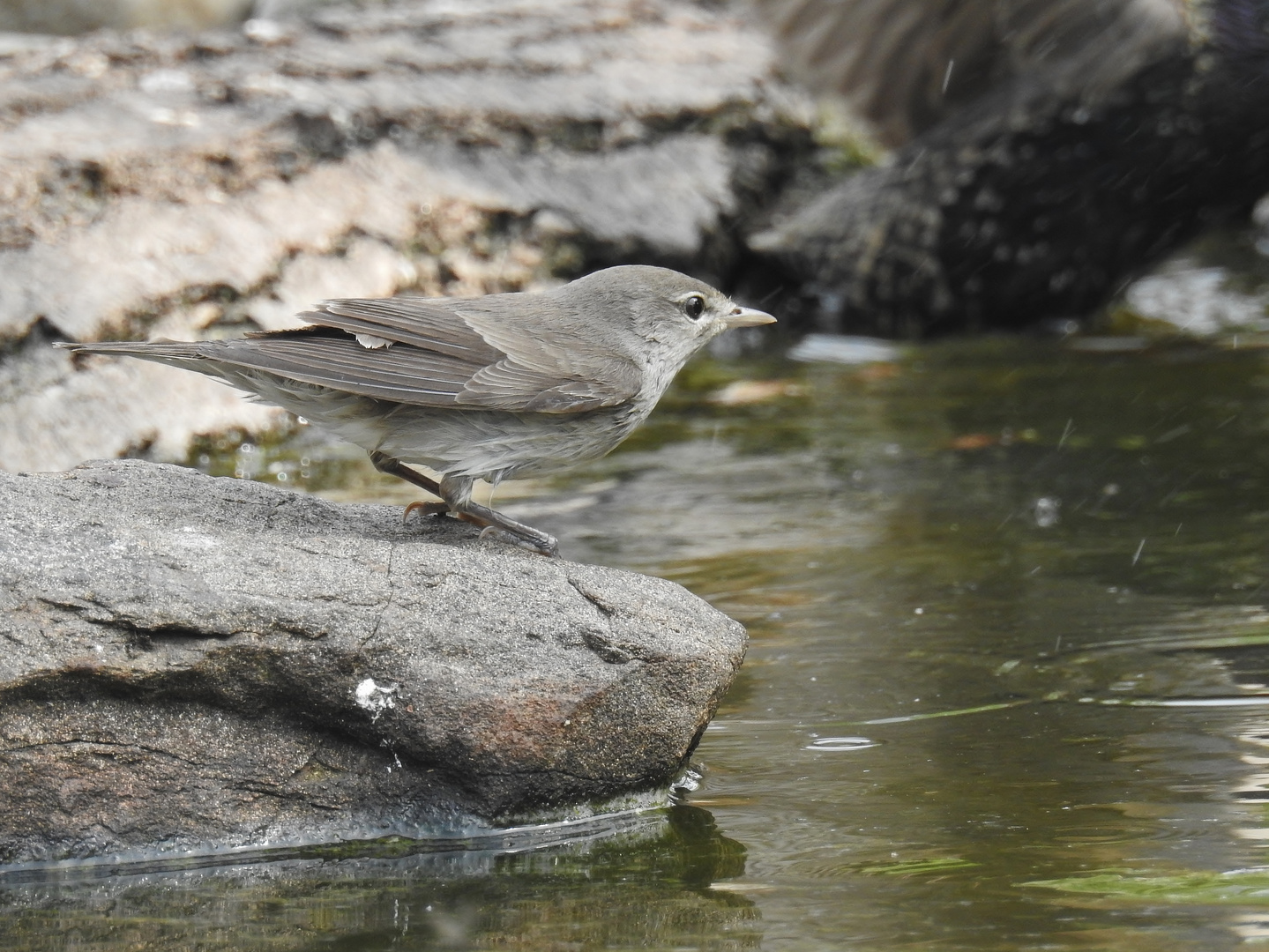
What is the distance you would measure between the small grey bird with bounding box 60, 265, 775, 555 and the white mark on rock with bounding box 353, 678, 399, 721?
33.0 inches

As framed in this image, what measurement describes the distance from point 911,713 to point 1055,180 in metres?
5.35

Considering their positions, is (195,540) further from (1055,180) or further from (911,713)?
(1055,180)

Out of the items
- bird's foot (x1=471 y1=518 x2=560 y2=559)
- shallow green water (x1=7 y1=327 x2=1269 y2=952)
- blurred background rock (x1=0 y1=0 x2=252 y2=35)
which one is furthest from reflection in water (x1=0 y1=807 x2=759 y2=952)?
blurred background rock (x1=0 y1=0 x2=252 y2=35)

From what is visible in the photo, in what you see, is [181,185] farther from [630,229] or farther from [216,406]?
[630,229]

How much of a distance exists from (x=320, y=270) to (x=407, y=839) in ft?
14.3

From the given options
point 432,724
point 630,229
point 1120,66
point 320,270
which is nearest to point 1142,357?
point 1120,66

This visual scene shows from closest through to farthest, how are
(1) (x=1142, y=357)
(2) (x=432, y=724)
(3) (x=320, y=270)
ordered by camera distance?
1. (2) (x=432, y=724)
2. (3) (x=320, y=270)
3. (1) (x=1142, y=357)

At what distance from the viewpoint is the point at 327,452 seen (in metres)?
6.61

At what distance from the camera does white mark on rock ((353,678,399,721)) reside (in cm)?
313

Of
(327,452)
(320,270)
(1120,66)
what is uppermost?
(1120,66)

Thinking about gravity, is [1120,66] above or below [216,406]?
above

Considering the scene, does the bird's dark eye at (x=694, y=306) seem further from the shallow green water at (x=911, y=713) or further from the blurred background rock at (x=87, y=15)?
the blurred background rock at (x=87, y=15)

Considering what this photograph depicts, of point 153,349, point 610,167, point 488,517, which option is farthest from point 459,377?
point 610,167

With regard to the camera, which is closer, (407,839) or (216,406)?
(407,839)
